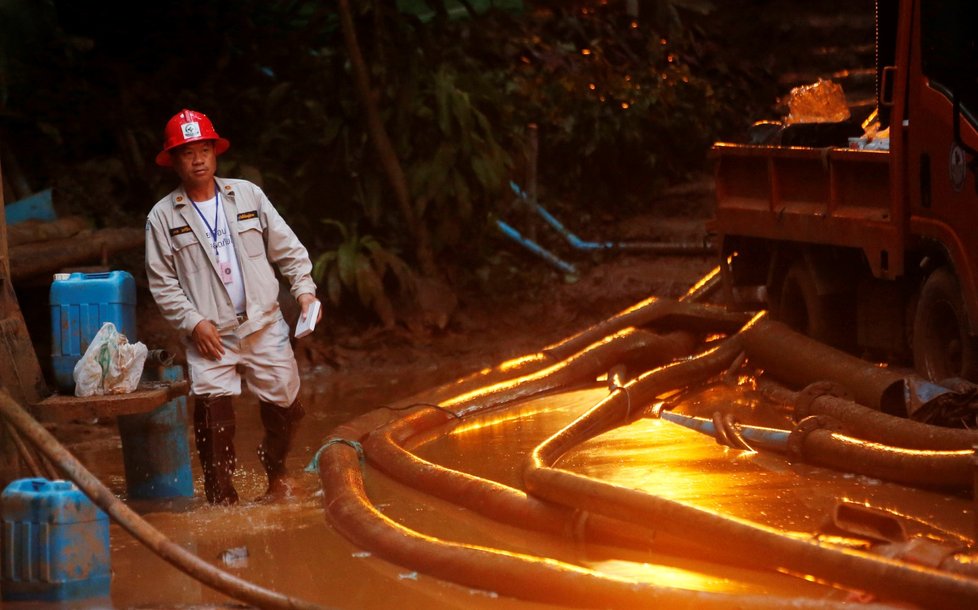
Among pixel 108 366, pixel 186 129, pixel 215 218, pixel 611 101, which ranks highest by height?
pixel 186 129

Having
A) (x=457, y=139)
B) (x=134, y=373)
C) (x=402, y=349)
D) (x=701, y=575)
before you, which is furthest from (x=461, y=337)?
(x=701, y=575)

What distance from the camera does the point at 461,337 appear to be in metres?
13.2

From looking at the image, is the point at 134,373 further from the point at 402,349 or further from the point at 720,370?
the point at 402,349

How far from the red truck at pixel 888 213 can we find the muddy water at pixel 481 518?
1268mm

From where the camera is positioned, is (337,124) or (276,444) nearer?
(276,444)

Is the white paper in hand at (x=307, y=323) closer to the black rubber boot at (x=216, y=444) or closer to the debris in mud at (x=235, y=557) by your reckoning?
the black rubber boot at (x=216, y=444)

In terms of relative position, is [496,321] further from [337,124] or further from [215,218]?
[215,218]

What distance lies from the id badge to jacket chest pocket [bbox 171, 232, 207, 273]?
0.10m

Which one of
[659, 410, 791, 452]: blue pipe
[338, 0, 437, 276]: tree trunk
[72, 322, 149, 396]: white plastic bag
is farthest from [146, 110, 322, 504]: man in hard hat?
[338, 0, 437, 276]: tree trunk

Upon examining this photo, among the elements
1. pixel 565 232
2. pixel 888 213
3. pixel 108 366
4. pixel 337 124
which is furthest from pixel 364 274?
pixel 108 366

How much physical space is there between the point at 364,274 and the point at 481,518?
21.3 feet

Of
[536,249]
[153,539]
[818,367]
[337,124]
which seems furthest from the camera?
[536,249]

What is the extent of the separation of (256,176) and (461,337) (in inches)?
98.9

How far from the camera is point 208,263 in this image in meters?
7.21
